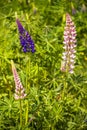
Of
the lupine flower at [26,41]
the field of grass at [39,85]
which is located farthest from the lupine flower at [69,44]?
the lupine flower at [26,41]

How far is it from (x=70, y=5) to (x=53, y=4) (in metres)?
0.27

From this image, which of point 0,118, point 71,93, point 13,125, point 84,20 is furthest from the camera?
point 84,20

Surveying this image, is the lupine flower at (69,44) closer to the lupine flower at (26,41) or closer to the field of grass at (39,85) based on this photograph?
the field of grass at (39,85)

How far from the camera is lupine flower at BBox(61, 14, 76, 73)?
10.1ft

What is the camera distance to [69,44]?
10.5 ft

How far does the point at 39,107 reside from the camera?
3.54 m

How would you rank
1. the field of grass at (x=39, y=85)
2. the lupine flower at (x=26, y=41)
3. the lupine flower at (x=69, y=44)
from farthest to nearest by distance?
1. the field of grass at (x=39, y=85)
2. the lupine flower at (x=26, y=41)
3. the lupine flower at (x=69, y=44)

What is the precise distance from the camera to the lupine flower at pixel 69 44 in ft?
10.1

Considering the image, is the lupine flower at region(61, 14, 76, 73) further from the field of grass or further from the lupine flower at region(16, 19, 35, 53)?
the lupine flower at region(16, 19, 35, 53)

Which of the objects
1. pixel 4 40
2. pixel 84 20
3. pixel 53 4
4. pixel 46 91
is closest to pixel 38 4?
pixel 53 4

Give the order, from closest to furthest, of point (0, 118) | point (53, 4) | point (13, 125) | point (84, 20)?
1. point (0, 118)
2. point (13, 125)
3. point (84, 20)
4. point (53, 4)

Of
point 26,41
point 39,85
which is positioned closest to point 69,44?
point 26,41

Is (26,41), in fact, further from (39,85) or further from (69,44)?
(39,85)

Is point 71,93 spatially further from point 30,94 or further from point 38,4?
point 38,4
